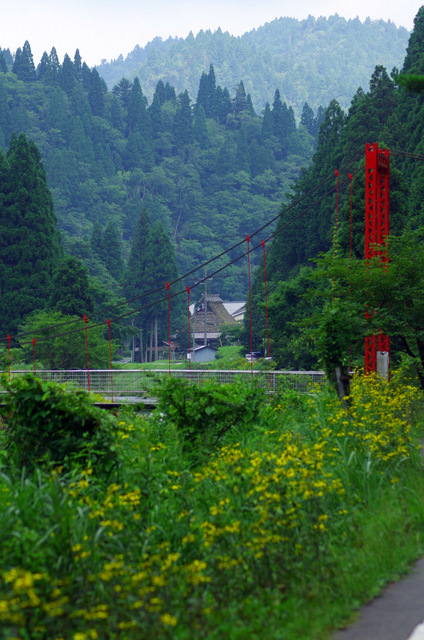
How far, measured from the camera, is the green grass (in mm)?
4309

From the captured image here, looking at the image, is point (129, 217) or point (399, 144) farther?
point (129, 217)

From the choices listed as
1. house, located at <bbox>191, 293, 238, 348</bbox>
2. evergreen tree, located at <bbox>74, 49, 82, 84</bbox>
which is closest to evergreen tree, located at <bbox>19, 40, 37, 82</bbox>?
evergreen tree, located at <bbox>74, 49, 82, 84</bbox>

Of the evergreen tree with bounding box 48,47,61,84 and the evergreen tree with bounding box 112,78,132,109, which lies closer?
the evergreen tree with bounding box 48,47,61,84

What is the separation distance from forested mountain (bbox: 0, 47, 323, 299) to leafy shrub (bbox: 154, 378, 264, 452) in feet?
255

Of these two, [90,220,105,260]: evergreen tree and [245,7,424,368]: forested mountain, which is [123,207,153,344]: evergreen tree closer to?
[90,220,105,260]: evergreen tree

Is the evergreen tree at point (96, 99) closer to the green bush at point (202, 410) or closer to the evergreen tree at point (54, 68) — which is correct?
the evergreen tree at point (54, 68)

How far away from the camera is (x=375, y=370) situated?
1585 cm

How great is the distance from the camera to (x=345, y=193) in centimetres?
4078

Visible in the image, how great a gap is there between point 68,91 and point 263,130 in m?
30.1

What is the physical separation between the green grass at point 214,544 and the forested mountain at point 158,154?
81257 mm

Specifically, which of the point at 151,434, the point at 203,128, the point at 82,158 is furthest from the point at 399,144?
the point at 203,128

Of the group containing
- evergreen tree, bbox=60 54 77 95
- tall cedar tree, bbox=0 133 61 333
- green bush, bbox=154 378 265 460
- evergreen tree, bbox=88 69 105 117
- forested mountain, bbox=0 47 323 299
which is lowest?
green bush, bbox=154 378 265 460

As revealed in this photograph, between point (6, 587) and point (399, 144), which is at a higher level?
point (399, 144)

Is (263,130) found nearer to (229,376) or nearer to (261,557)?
(229,376)
